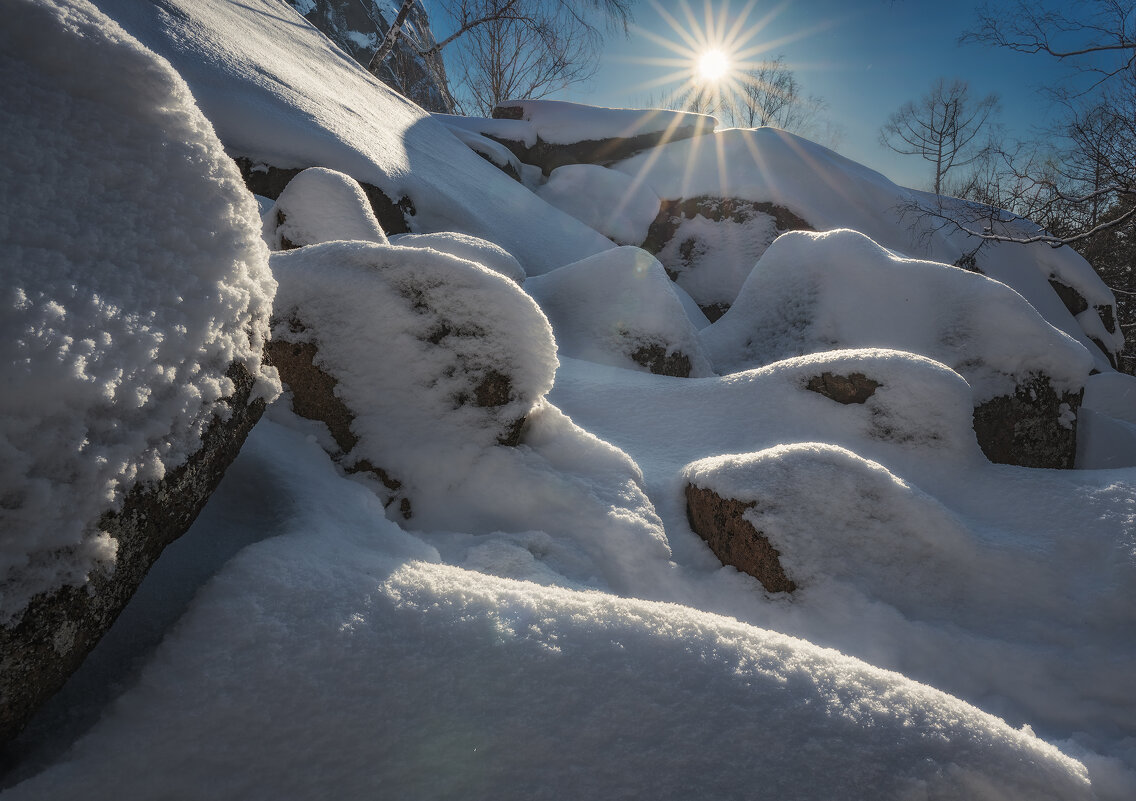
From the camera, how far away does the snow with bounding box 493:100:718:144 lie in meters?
11.4

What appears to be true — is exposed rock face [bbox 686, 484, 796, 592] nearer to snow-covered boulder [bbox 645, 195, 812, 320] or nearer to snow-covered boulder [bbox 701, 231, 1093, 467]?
snow-covered boulder [bbox 701, 231, 1093, 467]

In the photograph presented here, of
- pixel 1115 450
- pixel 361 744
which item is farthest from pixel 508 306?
pixel 1115 450

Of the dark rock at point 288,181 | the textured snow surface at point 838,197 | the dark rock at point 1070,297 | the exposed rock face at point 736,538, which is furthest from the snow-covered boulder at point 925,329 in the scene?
the dark rock at point 1070,297

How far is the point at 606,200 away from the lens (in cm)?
912

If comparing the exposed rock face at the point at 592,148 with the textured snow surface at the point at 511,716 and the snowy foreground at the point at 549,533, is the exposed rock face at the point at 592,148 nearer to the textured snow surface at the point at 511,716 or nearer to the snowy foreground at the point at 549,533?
the snowy foreground at the point at 549,533

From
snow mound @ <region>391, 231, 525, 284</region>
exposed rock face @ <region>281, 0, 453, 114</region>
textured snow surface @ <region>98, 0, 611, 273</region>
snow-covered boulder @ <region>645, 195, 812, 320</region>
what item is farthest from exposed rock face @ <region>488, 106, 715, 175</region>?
snow mound @ <region>391, 231, 525, 284</region>

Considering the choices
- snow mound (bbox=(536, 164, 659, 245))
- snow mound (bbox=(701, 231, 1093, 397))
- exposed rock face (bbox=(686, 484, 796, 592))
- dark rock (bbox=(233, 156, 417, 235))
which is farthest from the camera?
snow mound (bbox=(536, 164, 659, 245))

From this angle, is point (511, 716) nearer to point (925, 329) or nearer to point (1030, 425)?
point (1030, 425)

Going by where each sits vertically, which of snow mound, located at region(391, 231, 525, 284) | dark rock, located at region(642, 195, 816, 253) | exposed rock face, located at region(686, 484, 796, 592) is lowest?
exposed rock face, located at region(686, 484, 796, 592)

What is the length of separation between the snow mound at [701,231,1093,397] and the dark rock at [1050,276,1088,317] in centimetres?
734

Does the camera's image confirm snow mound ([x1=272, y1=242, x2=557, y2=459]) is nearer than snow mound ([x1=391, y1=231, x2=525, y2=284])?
Yes

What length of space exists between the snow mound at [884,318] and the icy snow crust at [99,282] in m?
4.37

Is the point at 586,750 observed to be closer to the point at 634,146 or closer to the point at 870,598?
the point at 870,598

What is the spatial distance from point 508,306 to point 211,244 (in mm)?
1435
